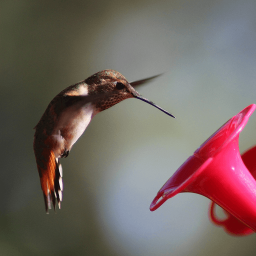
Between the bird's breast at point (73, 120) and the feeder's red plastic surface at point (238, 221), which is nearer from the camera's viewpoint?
the bird's breast at point (73, 120)

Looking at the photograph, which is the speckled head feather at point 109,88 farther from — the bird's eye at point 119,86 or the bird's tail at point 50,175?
the bird's tail at point 50,175

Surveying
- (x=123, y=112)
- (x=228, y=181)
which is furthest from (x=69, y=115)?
(x=123, y=112)

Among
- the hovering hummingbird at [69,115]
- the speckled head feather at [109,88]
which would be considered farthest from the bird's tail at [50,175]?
the speckled head feather at [109,88]

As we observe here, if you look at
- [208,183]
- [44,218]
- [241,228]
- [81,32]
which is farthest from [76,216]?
[208,183]

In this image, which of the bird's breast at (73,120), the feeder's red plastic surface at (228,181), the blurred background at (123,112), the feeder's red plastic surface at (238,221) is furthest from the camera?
the blurred background at (123,112)

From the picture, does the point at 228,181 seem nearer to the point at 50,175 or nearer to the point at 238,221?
the point at 238,221
